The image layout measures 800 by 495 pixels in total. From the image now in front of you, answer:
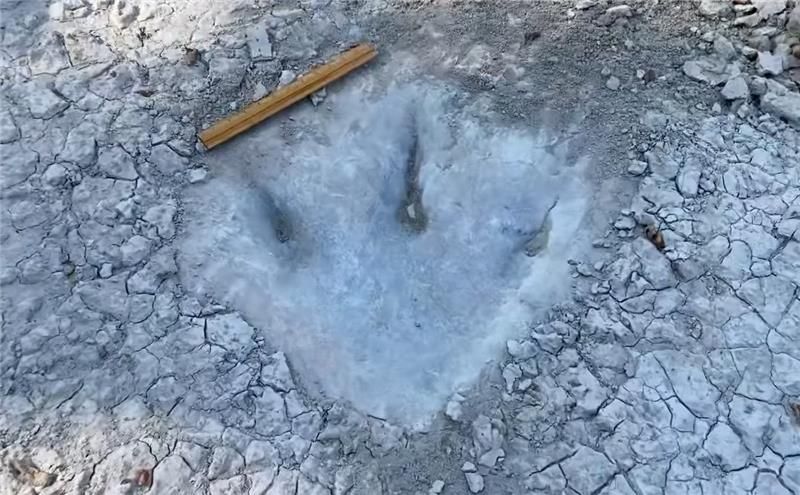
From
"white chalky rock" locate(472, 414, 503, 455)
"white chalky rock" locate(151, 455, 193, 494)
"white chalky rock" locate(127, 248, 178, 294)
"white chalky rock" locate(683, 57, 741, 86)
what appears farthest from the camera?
"white chalky rock" locate(683, 57, 741, 86)

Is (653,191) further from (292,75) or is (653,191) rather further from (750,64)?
(292,75)

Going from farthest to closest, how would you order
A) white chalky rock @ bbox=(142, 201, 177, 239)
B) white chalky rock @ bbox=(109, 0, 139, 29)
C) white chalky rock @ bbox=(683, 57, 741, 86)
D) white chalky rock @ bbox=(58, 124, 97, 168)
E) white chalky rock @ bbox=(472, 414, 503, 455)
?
white chalky rock @ bbox=(109, 0, 139, 29) < white chalky rock @ bbox=(683, 57, 741, 86) < white chalky rock @ bbox=(58, 124, 97, 168) < white chalky rock @ bbox=(142, 201, 177, 239) < white chalky rock @ bbox=(472, 414, 503, 455)

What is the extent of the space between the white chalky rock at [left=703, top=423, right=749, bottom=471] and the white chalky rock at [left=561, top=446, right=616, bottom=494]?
365 millimetres

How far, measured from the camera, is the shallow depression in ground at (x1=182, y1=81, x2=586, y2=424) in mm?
2889

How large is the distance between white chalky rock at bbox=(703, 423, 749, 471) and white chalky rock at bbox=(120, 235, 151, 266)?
7.49 feet

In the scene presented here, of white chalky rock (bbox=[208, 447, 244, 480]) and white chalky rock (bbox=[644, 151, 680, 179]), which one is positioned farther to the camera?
white chalky rock (bbox=[644, 151, 680, 179])

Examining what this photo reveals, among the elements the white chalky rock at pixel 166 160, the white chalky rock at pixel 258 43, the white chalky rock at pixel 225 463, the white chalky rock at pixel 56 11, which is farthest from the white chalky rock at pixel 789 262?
the white chalky rock at pixel 56 11

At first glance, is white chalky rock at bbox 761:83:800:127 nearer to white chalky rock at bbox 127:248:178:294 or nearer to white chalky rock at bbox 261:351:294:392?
white chalky rock at bbox 261:351:294:392

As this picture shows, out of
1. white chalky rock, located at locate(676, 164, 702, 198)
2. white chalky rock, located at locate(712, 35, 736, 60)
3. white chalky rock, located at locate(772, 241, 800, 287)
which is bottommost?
white chalky rock, located at locate(772, 241, 800, 287)

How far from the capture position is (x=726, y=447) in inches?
103

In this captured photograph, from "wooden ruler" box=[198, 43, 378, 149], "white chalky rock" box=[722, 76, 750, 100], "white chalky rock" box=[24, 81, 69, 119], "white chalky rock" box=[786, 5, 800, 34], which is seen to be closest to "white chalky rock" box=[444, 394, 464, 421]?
"wooden ruler" box=[198, 43, 378, 149]

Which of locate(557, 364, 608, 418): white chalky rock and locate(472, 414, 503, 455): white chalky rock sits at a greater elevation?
locate(557, 364, 608, 418): white chalky rock

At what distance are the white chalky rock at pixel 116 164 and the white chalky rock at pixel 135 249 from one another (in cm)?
30

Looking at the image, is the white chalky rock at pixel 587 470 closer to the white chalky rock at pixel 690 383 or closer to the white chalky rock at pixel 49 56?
the white chalky rock at pixel 690 383
